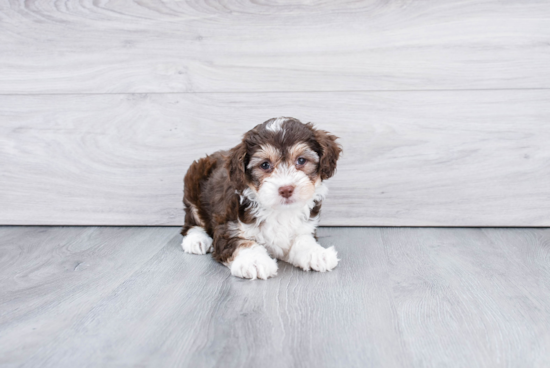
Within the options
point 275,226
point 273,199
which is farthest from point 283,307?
point 275,226

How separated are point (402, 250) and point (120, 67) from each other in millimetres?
2040

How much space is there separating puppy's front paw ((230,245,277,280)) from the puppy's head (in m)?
0.24

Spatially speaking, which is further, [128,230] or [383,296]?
[128,230]

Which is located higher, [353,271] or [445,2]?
[445,2]

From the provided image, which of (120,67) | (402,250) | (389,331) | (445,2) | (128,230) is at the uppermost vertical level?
(445,2)

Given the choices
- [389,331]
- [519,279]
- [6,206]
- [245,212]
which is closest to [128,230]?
[6,206]

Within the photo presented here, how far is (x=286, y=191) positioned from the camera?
1957mm

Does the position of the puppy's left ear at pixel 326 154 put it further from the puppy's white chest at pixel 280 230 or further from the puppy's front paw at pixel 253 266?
the puppy's front paw at pixel 253 266

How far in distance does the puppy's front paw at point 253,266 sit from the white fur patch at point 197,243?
45cm

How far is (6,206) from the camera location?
120 inches

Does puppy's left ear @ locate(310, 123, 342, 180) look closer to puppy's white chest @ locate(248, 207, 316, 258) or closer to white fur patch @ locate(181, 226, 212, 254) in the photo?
puppy's white chest @ locate(248, 207, 316, 258)

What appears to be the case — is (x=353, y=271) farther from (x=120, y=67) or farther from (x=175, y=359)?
(x=120, y=67)

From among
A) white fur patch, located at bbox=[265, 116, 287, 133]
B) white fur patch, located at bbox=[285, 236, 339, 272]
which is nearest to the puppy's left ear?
white fur patch, located at bbox=[265, 116, 287, 133]

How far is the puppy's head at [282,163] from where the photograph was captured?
199 cm
